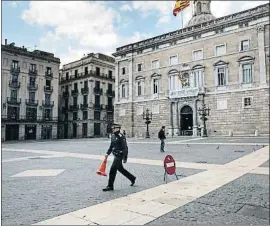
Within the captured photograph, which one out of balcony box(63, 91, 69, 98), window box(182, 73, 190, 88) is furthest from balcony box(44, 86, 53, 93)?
window box(182, 73, 190, 88)

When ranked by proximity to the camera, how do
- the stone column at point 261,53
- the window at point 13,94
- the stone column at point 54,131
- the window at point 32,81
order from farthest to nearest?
the stone column at point 54,131 < the window at point 32,81 < the window at point 13,94 < the stone column at point 261,53

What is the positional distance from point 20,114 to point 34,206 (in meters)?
43.0

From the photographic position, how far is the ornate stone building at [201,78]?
31.4m

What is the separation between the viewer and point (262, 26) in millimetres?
31109

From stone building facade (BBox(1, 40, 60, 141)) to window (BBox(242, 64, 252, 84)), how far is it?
33.8 metres

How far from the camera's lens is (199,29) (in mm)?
36000

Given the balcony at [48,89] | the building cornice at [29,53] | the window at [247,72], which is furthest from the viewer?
the balcony at [48,89]

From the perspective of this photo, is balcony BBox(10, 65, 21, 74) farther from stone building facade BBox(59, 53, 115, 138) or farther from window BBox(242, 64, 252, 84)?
window BBox(242, 64, 252, 84)

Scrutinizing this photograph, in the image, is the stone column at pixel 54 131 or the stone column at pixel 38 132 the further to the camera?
the stone column at pixel 54 131

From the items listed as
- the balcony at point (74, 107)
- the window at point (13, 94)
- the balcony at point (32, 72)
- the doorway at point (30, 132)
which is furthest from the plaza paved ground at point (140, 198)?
the balcony at point (74, 107)

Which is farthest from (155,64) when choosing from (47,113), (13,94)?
(13,94)

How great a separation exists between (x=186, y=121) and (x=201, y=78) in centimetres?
634

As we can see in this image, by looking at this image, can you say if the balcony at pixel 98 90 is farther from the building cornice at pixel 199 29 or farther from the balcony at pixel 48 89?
the building cornice at pixel 199 29

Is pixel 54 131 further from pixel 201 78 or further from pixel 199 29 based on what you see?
pixel 199 29
